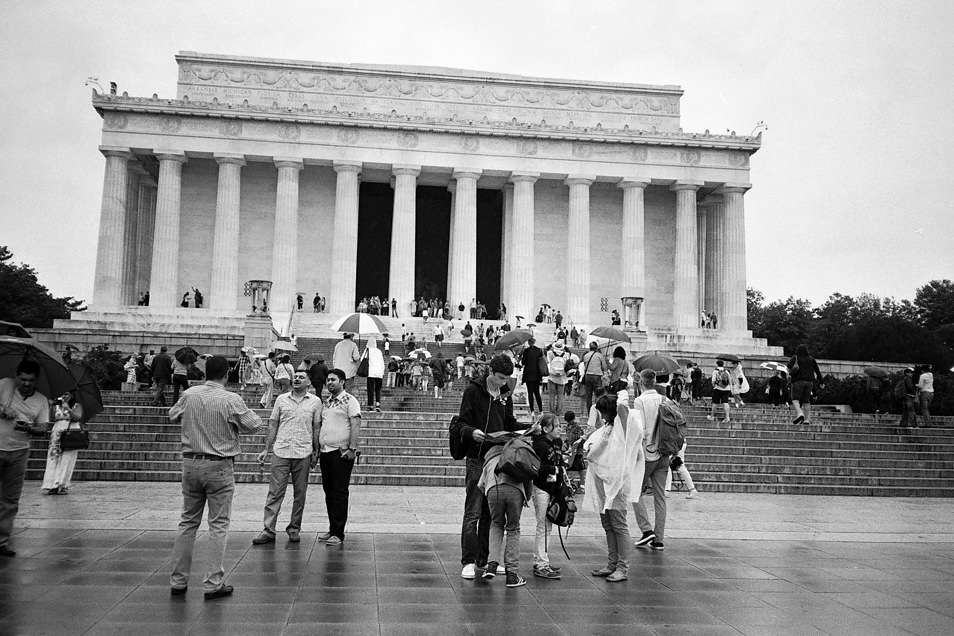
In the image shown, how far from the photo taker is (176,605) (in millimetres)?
7297

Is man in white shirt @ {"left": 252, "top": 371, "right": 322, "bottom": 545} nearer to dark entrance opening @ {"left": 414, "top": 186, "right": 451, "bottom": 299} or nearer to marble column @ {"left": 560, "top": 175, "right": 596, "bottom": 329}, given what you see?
marble column @ {"left": 560, "top": 175, "right": 596, "bottom": 329}

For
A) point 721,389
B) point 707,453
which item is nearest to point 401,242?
point 721,389

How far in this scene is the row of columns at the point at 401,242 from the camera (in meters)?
44.9

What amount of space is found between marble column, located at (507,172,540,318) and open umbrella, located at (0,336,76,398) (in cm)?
3714

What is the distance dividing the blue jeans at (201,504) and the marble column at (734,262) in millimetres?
43371

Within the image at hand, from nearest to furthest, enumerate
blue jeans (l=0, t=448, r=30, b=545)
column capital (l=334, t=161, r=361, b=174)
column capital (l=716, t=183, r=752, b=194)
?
blue jeans (l=0, t=448, r=30, b=545) → column capital (l=334, t=161, r=361, b=174) → column capital (l=716, t=183, r=752, b=194)

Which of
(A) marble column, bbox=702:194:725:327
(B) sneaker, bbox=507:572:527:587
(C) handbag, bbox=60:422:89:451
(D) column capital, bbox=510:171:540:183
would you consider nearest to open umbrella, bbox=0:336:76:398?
(C) handbag, bbox=60:422:89:451

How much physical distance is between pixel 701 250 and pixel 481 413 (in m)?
46.6

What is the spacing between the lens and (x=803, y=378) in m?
22.3

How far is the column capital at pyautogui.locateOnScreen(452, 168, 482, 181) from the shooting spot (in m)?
46.7

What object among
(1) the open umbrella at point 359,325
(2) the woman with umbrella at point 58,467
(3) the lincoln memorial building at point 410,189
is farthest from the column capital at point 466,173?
(2) the woman with umbrella at point 58,467

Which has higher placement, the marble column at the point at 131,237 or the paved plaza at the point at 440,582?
the marble column at the point at 131,237

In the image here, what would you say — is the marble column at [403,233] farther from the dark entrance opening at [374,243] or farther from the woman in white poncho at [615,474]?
the woman in white poncho at [615,474]

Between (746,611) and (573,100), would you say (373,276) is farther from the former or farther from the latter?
(746,611)
